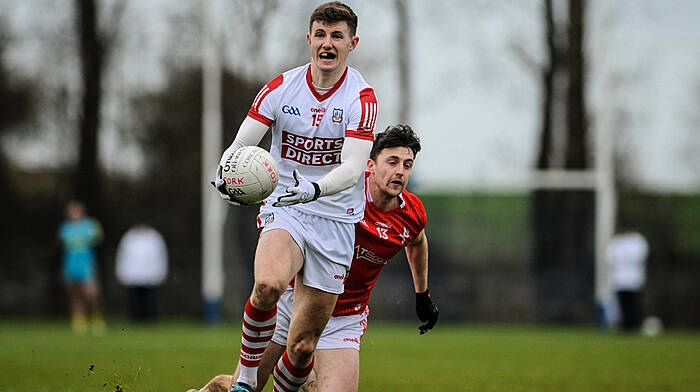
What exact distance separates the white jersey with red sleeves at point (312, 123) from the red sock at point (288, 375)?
978mm

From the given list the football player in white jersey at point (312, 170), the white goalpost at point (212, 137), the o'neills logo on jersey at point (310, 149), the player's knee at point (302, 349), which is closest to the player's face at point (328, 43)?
the football player in white jersey at point (312, 170)

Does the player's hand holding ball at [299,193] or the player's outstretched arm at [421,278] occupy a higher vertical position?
the player's hand holding ball at [299,193]

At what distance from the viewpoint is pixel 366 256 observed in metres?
7.24

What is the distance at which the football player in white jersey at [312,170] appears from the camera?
21.4 feet

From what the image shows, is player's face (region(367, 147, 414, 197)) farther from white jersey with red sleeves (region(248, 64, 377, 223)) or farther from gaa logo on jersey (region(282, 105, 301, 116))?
gaa logo on jersey (region(282, 105, 301, 116))

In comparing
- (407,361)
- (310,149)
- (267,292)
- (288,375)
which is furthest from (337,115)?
(407,361)

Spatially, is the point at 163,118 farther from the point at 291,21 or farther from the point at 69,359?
the point at 69,359

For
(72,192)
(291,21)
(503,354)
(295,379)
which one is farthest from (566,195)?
(295,379)

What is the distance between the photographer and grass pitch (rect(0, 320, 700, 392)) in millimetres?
9992

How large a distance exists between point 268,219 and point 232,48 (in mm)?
16773

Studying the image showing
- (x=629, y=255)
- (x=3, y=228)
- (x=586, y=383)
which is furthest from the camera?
(x=3, y=228)

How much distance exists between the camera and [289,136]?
6660mm

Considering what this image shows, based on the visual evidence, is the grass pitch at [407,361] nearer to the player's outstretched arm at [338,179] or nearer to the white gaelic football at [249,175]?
the white gaelic football at [249,175]

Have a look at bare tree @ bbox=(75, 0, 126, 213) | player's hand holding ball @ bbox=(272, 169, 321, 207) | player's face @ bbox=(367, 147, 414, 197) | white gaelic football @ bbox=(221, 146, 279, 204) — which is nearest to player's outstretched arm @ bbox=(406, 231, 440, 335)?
player's face @ bbox=(367, 147, 414, 197)
